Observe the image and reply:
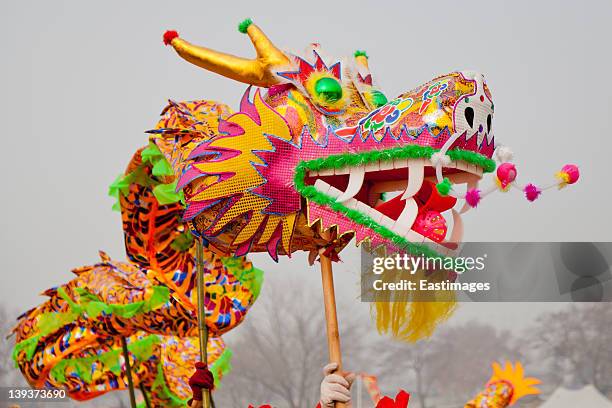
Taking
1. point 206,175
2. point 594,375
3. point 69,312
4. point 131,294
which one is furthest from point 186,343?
point 594,375

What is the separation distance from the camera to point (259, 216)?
54.9 inches

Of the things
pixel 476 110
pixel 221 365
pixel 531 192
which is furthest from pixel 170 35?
pixel 221 365

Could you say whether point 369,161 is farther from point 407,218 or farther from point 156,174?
point 156,174

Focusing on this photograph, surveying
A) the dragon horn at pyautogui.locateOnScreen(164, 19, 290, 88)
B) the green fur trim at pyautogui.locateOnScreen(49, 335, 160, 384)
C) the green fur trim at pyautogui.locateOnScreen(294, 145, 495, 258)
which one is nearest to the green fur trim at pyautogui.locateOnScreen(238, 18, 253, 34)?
the dragon horn at pyautogui.locateOnScreen(164, 19, 290, 88)

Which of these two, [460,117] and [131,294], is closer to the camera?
[460,117]

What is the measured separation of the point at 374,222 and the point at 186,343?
130 cm

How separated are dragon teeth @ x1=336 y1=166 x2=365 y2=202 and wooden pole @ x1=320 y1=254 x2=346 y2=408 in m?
0.14

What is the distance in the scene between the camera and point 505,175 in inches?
48.4

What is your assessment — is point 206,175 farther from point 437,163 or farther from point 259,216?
point 437,163

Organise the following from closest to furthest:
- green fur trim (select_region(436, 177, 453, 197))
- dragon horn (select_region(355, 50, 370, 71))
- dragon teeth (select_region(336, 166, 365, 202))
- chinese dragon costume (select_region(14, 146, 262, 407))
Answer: green fur trim (select_region(436, 177, 453, 197)), dragon teeth (select_region(336, 166, 365, 202)), dragon horn (select_region(355, 50, 370, 71)), chinese dragon costume (select_region(14, 146, 262, 407))

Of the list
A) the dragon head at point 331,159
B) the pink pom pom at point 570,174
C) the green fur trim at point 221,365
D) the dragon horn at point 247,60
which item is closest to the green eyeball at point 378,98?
the dragon head at point 331,159

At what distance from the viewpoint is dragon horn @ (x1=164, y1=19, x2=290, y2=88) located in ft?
4.89

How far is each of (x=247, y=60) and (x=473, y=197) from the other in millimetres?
505

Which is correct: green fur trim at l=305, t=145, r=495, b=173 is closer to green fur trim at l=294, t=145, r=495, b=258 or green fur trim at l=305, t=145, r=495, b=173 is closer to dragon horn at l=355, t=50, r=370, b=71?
green fur trim at l=294, t=145, r=495, b=258
